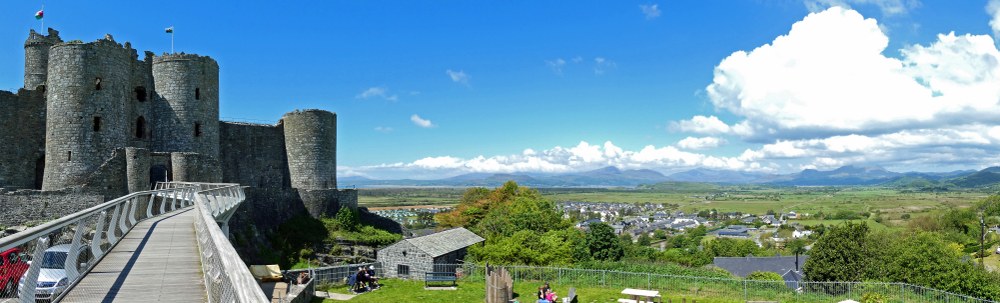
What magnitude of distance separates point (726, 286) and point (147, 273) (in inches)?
1035

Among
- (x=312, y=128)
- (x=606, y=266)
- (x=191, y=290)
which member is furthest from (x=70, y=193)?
(x=606, y=266)

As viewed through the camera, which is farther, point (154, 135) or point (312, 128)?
point (312, 128)

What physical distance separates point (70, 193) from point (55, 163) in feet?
13.4

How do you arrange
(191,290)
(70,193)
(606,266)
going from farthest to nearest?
(606,266), (70,193), (191,290)

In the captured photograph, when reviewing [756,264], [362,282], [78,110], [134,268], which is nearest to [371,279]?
[362,282]

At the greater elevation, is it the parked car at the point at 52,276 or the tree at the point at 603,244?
the parked car at the point at 52,276

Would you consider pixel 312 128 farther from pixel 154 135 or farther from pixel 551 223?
pixel 551 223

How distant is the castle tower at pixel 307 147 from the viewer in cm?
4059

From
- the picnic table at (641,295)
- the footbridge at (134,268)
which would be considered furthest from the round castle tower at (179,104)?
the picnic table at (641,295)

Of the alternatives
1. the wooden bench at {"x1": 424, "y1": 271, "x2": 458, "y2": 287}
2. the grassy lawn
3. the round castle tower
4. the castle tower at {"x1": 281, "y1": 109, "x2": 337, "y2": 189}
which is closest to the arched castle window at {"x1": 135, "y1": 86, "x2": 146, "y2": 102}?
the round castle tower

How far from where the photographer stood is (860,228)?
3822 centimetres

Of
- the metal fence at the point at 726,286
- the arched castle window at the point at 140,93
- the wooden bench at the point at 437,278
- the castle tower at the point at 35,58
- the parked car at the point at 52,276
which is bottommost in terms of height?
the metal fence at the point at 726,286

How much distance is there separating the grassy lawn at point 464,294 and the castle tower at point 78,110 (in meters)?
13.4

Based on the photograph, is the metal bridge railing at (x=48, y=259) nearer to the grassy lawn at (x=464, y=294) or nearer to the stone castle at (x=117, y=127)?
the grassy lawn at (x=464, y=294)
